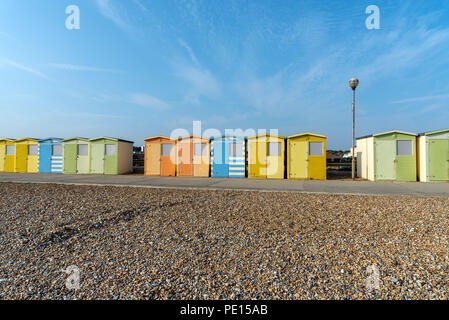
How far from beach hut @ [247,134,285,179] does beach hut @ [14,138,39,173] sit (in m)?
15.5

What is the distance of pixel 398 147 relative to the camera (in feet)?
39.8

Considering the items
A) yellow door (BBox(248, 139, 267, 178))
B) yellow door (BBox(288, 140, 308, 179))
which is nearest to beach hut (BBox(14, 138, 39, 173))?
yellow door (BBox(248, 139, 267, 178))

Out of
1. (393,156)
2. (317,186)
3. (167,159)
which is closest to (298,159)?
(317,186)

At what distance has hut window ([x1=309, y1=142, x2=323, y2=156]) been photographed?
12898 millimetres

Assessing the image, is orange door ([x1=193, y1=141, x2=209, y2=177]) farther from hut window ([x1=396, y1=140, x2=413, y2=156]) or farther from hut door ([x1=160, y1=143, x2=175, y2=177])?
hut window ([x1=396, y1=140, x2=413, y2=156])

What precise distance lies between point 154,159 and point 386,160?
13.5 meters

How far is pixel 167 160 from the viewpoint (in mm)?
14578

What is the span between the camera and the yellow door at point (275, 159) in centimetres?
1317

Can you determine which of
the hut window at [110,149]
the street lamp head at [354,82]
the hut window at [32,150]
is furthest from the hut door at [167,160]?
the street lamp head at [354,82]
